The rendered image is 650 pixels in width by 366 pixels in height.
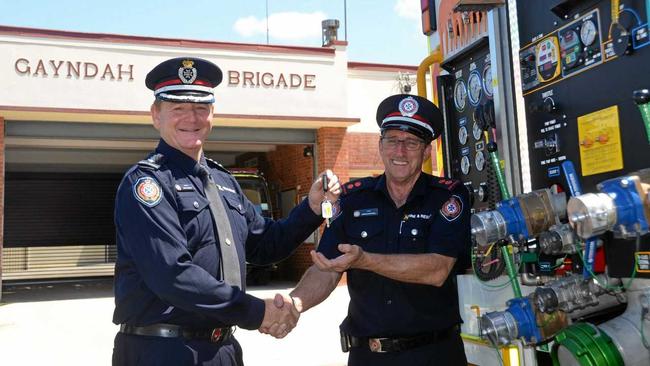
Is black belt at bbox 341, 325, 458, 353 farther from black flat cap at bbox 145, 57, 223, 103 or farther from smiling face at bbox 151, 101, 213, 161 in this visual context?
black flat cap at bbox 145, 57, 223, 103

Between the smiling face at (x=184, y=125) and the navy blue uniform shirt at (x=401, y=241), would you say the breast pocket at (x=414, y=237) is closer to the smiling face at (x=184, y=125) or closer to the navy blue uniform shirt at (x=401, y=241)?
the navy blue uniform shirt at (x=401, y=241)

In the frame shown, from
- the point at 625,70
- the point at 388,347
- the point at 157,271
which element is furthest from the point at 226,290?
the point at 625,70

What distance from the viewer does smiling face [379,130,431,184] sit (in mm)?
3033

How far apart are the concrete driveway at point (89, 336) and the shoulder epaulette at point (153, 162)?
4.73 metres

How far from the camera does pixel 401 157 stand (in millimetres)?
3039

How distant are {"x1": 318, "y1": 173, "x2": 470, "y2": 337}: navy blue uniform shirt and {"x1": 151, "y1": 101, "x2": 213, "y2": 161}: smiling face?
0.74 metres

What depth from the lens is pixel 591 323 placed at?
234 centimetres

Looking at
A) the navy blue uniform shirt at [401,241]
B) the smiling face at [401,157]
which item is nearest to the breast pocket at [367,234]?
the navy blue uniform shirt at [401,241]

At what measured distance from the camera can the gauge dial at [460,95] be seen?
3.79 m

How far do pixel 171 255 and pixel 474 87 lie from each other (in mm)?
1931

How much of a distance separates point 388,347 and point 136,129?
11578mm

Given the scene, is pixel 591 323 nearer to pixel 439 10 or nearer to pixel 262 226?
pixel 262 226

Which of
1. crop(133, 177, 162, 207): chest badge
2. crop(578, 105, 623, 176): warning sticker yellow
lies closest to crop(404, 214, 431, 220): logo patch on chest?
crop(578, 105, 623, 176): warning sticker yellow

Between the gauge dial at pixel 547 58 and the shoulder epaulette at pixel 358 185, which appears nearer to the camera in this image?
the gauge dial at pixel 547 58
